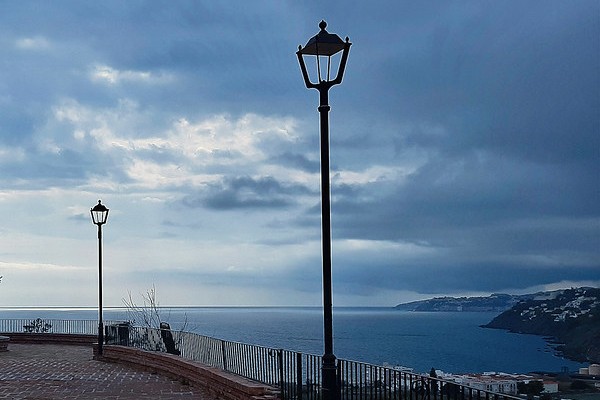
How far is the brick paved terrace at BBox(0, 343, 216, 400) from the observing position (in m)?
14.9

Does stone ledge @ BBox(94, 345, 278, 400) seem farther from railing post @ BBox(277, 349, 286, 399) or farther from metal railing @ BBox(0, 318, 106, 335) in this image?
metal railing @ BBox(0, 318, 106, 335)

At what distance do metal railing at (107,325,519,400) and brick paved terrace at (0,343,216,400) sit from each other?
84 centimetres

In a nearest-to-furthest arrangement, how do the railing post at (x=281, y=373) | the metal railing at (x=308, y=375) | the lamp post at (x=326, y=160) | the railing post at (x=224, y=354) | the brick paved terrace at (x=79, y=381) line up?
the metal railing at (x=308, y=375) → the lamp post at (x=326, y=160) → the railing post at (x=281, y=373) → the railing post at (x=224, y=354) → the brick paved terrace at (x=79, y=381)

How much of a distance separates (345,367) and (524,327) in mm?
27425

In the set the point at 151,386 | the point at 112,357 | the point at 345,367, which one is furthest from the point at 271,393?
the point at 112,357

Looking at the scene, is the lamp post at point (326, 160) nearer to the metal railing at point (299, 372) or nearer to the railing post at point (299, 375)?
the metal railing at point (299, 372)

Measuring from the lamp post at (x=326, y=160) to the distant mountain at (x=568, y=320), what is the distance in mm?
12472

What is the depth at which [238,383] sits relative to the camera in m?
12.1

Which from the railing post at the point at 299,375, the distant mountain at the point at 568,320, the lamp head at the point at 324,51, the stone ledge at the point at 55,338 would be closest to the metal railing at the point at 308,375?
the railing post at the point at 299,375

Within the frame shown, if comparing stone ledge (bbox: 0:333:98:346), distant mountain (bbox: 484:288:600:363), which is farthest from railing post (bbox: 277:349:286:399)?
stone ledge (bbox: 0:333:98:346)

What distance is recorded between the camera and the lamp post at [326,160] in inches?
318

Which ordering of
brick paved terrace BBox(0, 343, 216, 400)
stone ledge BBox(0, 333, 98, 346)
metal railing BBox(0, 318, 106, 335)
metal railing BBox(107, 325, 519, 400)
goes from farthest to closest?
metal railing BBox(0, 318, 106, 335) < stone ledge BBox(0, 333, 98, 346) < brick paved terrace BBox(0, 343, 216, 400) < metal railing BBox(107, 325, 519, 400)

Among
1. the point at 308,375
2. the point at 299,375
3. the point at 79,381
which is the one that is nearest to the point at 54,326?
the point at 79,381

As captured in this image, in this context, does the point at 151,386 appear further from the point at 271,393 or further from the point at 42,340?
the point at 42,340
